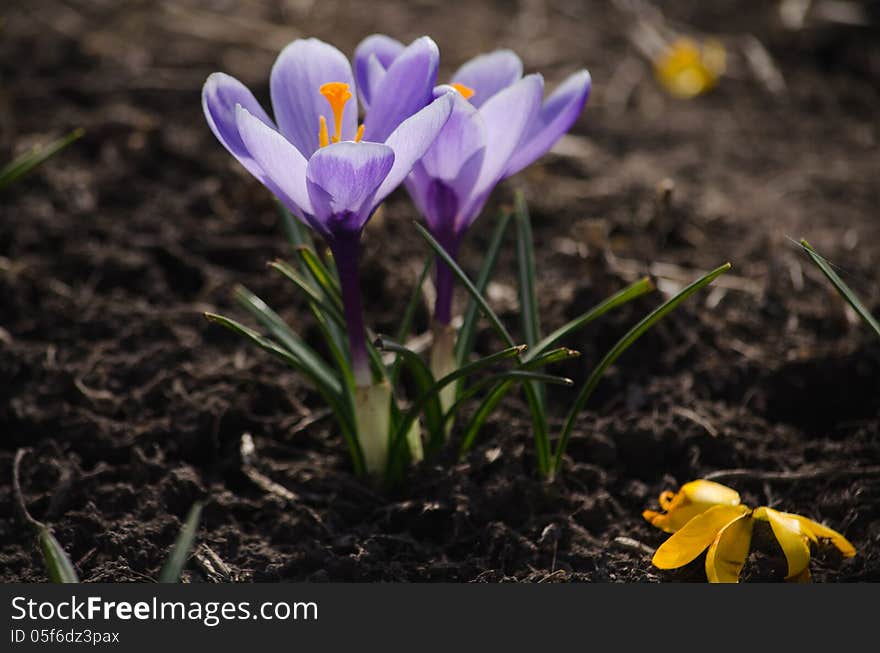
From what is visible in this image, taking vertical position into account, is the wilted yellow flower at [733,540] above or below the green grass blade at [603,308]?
below

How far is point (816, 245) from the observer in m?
2.50

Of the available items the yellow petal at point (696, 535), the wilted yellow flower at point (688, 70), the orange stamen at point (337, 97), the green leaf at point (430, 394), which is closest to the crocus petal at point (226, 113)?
the orange stamen at point (337, 97)

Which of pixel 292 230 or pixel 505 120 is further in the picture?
pixel 292 230

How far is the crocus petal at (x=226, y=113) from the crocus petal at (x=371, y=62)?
21 cm

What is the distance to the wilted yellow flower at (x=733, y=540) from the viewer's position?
1.48 m

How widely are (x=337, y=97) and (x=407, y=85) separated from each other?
108 millimetres

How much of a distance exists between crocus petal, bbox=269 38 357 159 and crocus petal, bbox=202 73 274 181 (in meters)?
0.09

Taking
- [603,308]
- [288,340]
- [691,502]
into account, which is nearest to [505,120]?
[603,308]

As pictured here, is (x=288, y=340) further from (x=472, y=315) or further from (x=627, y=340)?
(x=627, y=340)

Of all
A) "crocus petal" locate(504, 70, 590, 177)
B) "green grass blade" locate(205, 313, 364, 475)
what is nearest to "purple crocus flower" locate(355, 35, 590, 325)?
"crocus petal" locate(504, 70, 590, 177)

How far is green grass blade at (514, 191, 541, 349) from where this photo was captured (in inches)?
69.9

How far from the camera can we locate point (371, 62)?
158cm

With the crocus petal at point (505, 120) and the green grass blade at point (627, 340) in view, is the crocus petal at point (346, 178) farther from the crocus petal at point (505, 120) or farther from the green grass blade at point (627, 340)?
the green grass blade at point (627, 340)

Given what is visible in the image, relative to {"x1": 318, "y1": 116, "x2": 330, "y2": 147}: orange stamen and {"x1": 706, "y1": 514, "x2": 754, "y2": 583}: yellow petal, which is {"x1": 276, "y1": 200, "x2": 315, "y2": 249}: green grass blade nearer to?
{"x1": 318, "y1": 116, "x2": 330, "y2": 147}: orange stamen
